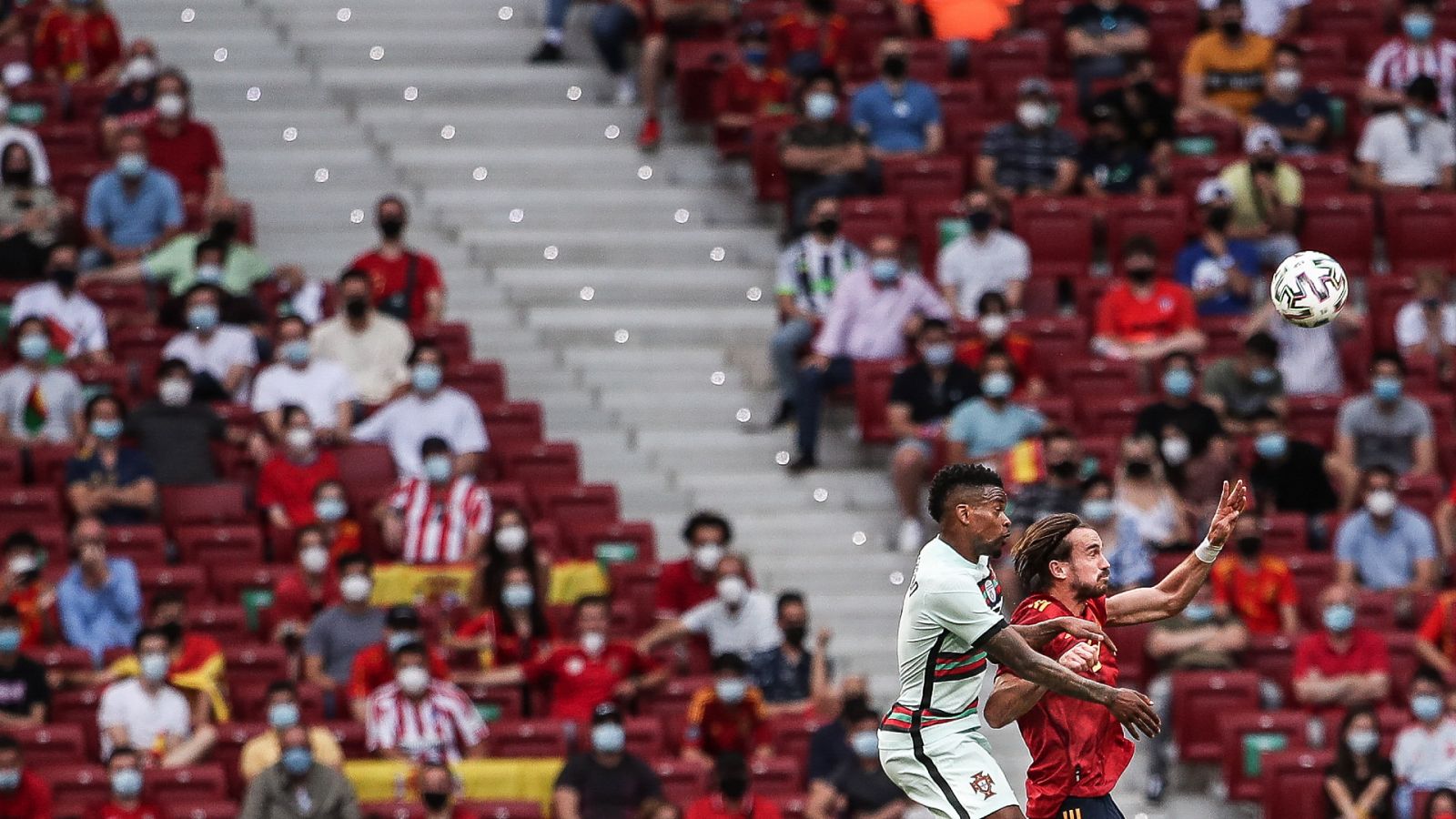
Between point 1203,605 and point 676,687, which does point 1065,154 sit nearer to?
point 1203,605

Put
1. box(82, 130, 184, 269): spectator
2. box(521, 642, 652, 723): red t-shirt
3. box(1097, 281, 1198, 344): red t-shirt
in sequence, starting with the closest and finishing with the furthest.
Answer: box(521, 642, 652, 723): red t-shirt → box(1097, 281, 1198, 344): red t-shirt → box(82, 130, 184, 269): spectator

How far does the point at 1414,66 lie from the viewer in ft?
72.4

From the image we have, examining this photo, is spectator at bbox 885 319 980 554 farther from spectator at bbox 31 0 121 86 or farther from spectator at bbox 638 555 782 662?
spectator at bbox 31 0 121 86

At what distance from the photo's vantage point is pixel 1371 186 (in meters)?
21.3

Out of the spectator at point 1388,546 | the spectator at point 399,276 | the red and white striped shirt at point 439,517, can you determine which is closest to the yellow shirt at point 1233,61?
the spectator at point 1388,546

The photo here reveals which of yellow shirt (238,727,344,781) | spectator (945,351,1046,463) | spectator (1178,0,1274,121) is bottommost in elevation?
yellow shirt (238,727,344,781)

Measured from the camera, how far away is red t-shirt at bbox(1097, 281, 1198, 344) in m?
19.3

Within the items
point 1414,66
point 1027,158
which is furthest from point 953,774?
point 1414,66

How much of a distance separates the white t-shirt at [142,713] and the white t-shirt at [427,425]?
8.98 feet

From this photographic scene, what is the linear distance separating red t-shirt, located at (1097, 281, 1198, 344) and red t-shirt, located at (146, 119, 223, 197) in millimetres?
7044

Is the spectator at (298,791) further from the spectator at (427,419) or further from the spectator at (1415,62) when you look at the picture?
the spectator at (1415,62)

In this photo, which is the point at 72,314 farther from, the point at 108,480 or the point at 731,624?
the point at 731,624

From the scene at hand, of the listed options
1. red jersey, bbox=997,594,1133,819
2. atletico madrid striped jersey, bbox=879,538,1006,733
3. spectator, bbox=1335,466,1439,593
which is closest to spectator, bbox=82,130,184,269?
spectator, bbox=1335,466,1439,593

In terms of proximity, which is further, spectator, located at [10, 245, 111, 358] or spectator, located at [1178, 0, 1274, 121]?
spectator, located at [1178, 0, 1274, 121]
